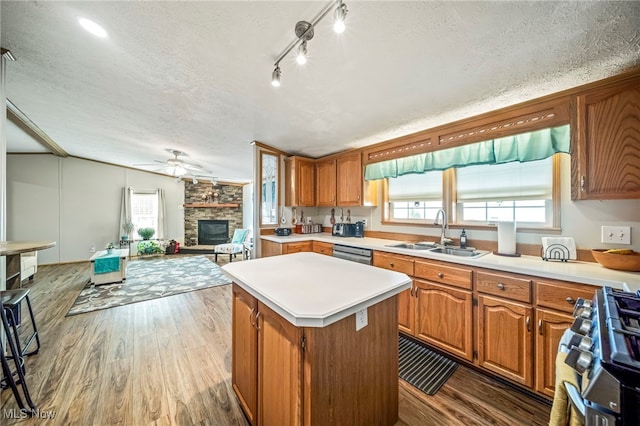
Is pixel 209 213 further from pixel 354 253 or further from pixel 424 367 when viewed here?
pixel 424 367

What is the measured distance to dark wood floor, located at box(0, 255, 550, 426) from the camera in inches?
A: 59.0

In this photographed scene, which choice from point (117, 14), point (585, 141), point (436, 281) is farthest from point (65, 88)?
point (585, 141)

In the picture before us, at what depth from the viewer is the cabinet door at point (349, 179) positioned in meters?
3.38

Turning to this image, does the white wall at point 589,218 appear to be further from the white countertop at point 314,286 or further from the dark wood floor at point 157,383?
the white countertop at point 314,286

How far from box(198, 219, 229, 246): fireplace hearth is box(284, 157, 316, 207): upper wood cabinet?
484cm

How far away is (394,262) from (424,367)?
3.04 feet

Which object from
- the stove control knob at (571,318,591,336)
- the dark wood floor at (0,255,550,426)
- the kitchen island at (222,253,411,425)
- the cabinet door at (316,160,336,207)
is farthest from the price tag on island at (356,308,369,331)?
the cabinet door at (316,160,336,207)

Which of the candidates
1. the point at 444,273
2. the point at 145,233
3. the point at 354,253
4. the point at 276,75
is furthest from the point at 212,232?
the point at 444,273

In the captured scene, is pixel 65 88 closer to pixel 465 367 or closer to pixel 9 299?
pixel 9 299

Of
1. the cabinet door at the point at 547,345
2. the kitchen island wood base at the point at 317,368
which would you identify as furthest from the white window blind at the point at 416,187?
the kitchen island wood base at the point at 317,368

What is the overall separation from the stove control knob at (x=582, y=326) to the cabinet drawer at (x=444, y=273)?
3.25ft

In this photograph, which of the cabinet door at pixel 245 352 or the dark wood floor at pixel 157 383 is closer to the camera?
the cabinet door at pixel 245 352

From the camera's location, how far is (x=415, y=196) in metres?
2.99

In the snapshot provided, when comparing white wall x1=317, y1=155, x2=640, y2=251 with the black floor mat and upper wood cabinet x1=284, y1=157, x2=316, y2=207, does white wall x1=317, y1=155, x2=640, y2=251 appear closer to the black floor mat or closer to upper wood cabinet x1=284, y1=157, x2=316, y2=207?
the black floor mat
